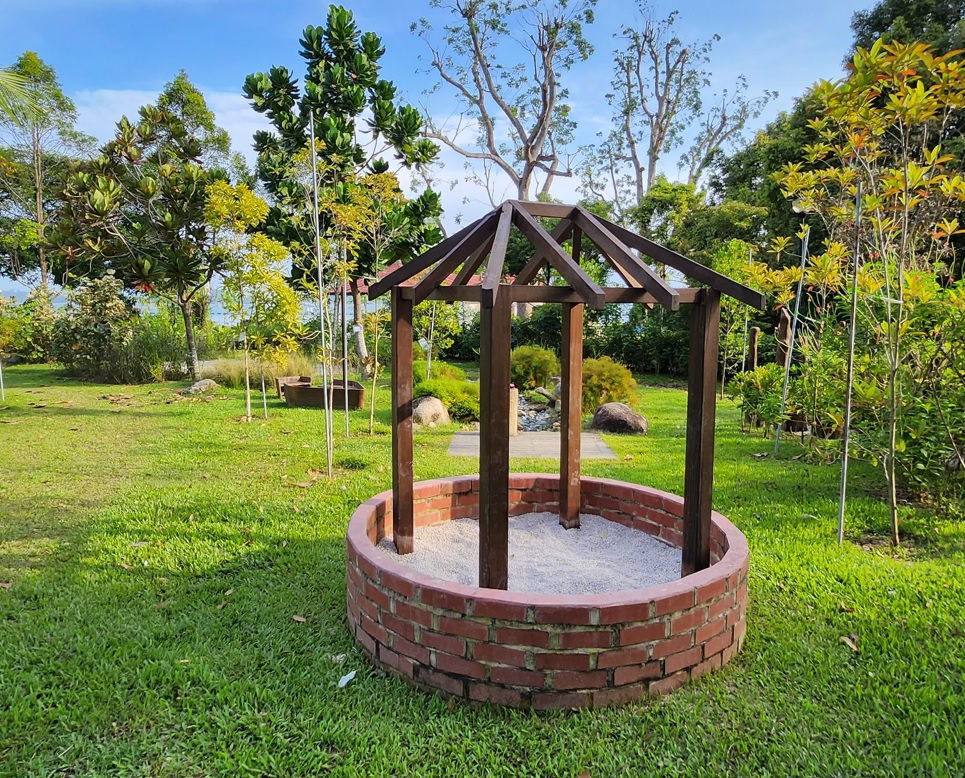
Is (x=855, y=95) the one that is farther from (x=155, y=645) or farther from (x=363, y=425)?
(x=363, y=425)

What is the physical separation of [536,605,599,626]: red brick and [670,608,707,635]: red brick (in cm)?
37

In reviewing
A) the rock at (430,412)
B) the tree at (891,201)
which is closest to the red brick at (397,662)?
the tree at (891,201)

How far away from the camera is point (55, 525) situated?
4578 mm

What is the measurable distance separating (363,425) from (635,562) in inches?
230

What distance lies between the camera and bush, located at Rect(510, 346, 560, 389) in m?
12.5

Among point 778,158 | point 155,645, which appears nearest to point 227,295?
→ point 155,645

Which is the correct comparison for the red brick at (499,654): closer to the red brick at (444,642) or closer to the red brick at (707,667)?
the red brick at (444,642)

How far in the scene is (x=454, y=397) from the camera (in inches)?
384

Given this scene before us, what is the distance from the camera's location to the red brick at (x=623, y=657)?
2.45 m

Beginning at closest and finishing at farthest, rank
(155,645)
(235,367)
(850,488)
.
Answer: (155,645), (850,488), (235,367)

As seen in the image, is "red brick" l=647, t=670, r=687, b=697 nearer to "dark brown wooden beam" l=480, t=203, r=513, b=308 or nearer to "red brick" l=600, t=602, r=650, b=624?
"red brick" l=600, t=602, r=650, b=624

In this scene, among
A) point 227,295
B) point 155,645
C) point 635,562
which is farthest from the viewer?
point 227,295

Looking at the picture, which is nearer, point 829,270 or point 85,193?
point 829,270

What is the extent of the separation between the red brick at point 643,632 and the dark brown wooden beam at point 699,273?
134cm
